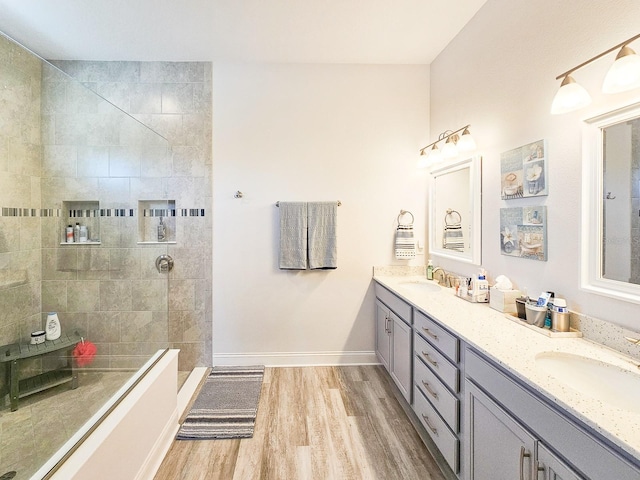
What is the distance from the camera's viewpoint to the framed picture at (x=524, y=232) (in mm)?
1637

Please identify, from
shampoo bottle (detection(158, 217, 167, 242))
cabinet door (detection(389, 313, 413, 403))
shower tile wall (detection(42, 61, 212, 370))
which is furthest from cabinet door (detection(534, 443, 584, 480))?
shampoo bottle (detection(158, 217, 167, 242))

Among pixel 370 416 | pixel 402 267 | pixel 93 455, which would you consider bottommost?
pixel 370 416

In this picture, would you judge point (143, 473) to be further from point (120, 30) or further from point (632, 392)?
point (120, 30)

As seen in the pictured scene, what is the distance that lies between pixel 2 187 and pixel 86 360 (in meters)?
1.14

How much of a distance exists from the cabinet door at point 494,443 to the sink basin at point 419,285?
4.13 feet

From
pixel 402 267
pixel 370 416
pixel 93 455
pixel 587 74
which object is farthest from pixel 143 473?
pixel 587 74

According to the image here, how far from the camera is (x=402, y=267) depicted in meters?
2.96

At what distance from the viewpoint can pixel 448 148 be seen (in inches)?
93.4

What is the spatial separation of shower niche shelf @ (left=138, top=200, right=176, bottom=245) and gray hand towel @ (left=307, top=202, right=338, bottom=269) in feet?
4.06

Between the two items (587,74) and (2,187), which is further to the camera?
(2,187)

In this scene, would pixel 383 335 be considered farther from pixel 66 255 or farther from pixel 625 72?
pixel 66 255

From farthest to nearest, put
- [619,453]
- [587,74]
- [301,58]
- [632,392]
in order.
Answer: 1. [301,58]
2. [587,74]
3. [632,392]
4. [619,453]

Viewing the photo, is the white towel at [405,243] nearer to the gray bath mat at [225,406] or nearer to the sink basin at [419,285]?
the sink basin at [419,285]

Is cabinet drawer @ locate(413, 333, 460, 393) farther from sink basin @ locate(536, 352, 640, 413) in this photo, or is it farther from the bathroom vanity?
sink basin @ locate(536, 352, 640, 413)
